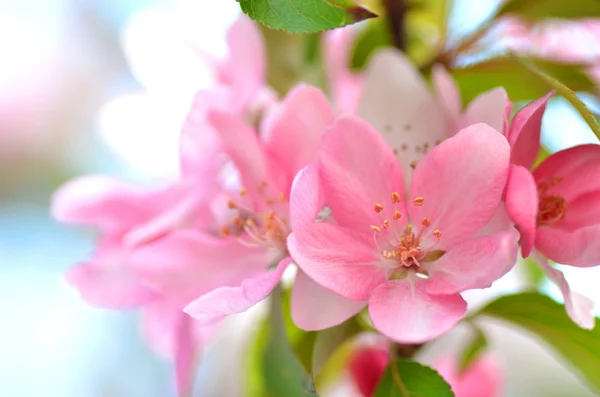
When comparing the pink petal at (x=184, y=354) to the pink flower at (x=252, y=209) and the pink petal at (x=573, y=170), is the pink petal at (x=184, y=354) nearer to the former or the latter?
the pink flower at (x=252, y=209)

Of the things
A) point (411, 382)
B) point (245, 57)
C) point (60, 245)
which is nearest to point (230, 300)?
point (411, 382)

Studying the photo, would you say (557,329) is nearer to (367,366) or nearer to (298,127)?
(367,366)

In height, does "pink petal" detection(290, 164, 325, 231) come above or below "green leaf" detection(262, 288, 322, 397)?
above

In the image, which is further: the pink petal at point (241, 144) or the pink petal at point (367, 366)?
the pink petal at point (367, 366)

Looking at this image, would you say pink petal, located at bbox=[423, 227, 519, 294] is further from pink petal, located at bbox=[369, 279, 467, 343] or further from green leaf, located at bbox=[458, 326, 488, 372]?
green leaf, located at bbox=[458, 326, 488, 372]

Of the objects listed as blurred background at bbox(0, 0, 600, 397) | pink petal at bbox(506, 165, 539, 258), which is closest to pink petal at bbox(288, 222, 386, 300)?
pink petal at bbox(506, 165, 539, 258)

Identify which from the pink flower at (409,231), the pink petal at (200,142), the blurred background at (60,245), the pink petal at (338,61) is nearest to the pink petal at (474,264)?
the pink flower at (409,231)
